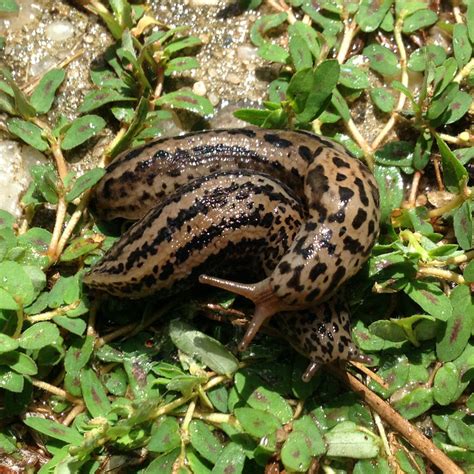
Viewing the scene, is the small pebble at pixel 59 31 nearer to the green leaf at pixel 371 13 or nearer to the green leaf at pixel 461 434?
the green leaf at pixel 371 13

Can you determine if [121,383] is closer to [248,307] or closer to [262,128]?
[248,307]

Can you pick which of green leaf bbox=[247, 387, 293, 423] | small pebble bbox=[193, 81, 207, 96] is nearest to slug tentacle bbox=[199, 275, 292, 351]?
green leaf bbox=[247, 387, 293, 423]

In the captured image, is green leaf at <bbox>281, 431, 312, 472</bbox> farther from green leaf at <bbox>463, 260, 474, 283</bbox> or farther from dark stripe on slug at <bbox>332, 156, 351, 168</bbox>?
dark stripe on slug at <bbox>332, 156, 351, 168</bbox>

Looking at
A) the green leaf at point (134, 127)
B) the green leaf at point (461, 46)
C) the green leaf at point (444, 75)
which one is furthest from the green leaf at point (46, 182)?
the green leaf at point (461, 46)

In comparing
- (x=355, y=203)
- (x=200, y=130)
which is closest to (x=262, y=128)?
(x=200, y=130)

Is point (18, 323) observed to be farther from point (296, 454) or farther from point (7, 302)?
point (296, 454)

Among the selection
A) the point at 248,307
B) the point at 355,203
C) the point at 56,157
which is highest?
the point at 56,157
